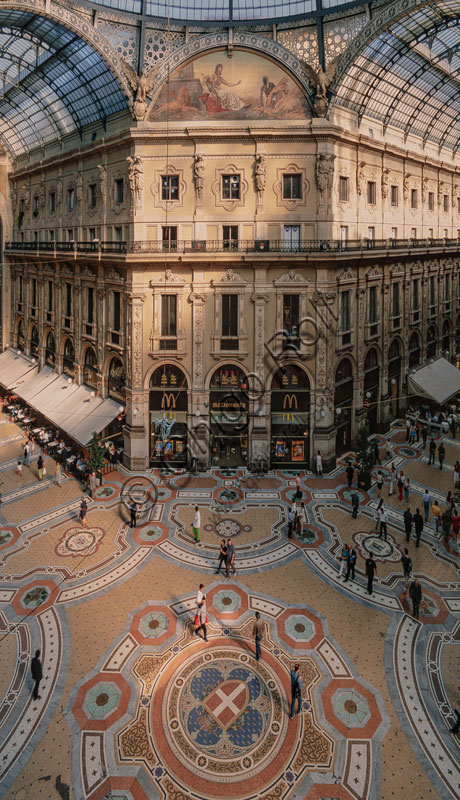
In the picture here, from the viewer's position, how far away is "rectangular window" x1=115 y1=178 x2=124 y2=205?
33.2 m

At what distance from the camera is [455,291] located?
173ft

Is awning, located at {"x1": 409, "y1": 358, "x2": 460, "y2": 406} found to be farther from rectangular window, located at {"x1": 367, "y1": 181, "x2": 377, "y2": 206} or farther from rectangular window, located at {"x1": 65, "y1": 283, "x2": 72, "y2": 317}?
rectangular window, located at {"x1": 65, "y1": 283, "x2": 72, "y2": 317}

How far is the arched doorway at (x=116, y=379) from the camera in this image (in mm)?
34062

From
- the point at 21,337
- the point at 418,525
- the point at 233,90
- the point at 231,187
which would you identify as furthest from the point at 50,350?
the point at 418,525

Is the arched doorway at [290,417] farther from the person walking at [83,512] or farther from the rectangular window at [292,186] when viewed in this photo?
the person walking at [83,512]

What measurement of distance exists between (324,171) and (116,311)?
16.5m

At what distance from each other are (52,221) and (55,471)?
24.4 m

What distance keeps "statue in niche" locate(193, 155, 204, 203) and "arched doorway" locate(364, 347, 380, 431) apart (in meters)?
17.2

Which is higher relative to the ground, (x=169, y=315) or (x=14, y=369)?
(x=169, y=315)

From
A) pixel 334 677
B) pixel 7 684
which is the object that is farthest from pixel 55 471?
pixel 334 677

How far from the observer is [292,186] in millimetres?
31141

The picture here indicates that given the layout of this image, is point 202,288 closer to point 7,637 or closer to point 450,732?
point 7,637

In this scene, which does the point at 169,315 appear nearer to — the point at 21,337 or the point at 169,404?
the point at 169,404

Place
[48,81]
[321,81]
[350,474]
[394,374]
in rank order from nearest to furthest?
1. [321,81]
2. [350,474]
3. [48,81]
4. [394,374]
